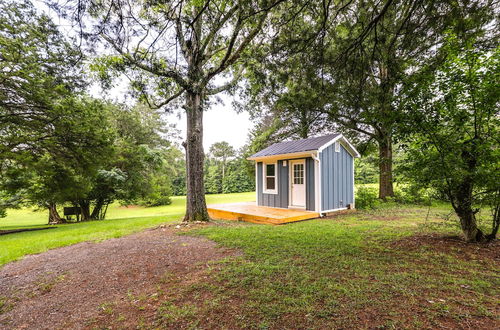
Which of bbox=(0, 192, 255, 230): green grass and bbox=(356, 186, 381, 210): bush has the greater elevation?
bbox=(356, 186, 381, 210): bush

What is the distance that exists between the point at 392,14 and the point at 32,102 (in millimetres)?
8802

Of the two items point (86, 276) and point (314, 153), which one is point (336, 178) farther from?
point (86, 276)

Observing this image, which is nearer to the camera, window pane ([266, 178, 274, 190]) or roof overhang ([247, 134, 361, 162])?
roof overhang ([247, 134, 361, 162])

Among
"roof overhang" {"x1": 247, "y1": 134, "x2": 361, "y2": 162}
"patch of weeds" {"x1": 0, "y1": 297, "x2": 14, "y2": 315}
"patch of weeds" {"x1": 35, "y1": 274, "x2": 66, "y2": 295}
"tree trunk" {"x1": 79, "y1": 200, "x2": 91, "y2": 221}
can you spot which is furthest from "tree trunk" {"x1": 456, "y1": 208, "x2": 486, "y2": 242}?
"tree trunk" {"x1": 79, "y1": 200, "x2": 91, "y2": 221}

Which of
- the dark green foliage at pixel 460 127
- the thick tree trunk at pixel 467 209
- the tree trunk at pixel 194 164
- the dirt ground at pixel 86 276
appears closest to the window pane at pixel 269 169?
the tree trunk at pixel 194 164

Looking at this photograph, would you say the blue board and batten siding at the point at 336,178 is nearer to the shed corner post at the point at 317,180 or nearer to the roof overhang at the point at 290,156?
the shed corner post at the point at 317,180

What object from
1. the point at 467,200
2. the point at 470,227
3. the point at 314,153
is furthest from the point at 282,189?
the point at 467,200

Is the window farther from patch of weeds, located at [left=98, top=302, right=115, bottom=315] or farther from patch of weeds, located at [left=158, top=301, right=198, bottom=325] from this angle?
patch of weeds, located at [left=98, top=302, right=115, bottom=315]

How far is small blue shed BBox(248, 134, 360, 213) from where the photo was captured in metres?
7.73

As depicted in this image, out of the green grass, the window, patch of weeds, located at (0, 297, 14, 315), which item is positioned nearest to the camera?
patch of weeds, located at (0, 297, 14, 315)

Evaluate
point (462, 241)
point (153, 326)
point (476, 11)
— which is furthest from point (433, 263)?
point (476, 11)

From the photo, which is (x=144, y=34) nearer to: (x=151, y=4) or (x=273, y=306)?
(x=151, y=4)

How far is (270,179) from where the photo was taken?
9.34 metres

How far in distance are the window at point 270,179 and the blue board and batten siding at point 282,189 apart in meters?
0.18
